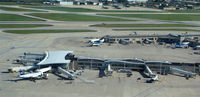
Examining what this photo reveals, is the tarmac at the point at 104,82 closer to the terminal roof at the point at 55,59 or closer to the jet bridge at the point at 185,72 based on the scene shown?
the jet bridge at the point at 185,72

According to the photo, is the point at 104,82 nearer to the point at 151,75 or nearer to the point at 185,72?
the point at 151,75

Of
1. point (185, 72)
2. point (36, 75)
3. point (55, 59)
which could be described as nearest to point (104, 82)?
point (36, 75)

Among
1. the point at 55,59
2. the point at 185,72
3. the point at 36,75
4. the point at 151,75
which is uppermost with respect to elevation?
the point at 55,59

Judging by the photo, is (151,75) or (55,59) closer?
(151,75)

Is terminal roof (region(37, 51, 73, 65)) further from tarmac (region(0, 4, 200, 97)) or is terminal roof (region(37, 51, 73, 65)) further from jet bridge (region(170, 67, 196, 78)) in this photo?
jet bridge (region(170, 67, 196, 78))

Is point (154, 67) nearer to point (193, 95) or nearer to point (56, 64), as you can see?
point (193, 95)

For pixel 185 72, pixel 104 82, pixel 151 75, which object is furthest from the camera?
pixel 185 72

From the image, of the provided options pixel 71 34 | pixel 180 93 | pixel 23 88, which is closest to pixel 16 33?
pixel 71 34

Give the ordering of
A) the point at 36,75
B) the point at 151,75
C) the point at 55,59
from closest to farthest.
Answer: the point at 36,75, the point at 151,75, the point at 55,59

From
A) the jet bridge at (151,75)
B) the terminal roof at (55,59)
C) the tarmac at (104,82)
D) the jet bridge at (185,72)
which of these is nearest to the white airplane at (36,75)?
the tarmac at (104,82)

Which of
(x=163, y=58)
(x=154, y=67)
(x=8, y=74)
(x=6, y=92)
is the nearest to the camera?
(x=6, y=92)

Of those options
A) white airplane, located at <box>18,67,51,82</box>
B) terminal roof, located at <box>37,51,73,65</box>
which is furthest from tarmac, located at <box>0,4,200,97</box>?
terminal roof, located at <box>37,51,73,65</box>
